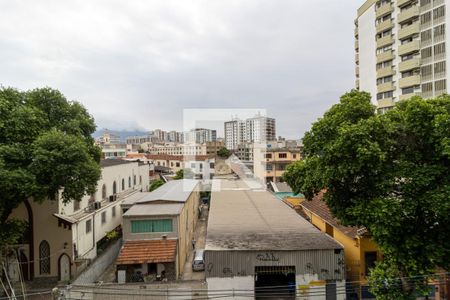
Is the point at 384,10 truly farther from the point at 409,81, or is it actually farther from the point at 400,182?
the point at 400,182

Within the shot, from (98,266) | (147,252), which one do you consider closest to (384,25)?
(147,252)

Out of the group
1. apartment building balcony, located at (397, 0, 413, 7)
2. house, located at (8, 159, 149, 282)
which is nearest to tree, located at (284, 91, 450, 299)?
house, located at (8, 159, 149, 282)

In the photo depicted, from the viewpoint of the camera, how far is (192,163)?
43500 mm

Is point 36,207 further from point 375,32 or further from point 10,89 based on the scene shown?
point 375,32

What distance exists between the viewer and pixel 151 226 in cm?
1393

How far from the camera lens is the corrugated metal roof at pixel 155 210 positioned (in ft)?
45.7

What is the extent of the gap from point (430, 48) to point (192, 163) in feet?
105

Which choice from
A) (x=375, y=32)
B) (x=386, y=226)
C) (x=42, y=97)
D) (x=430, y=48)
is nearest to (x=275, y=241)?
(x=386, y=226)

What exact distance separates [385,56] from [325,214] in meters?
22.6

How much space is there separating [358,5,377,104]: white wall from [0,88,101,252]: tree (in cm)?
3025

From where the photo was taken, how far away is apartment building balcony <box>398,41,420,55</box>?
2588 cm

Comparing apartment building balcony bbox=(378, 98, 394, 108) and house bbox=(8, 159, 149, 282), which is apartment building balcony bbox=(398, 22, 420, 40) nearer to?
apartment building balcony bbox=(378, 98, 394, 108)

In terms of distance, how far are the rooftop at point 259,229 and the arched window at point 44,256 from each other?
8.10 meters

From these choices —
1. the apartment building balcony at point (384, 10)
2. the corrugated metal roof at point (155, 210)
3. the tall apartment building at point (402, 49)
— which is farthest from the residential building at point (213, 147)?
the corrugated metal roof at point (155, 210)
